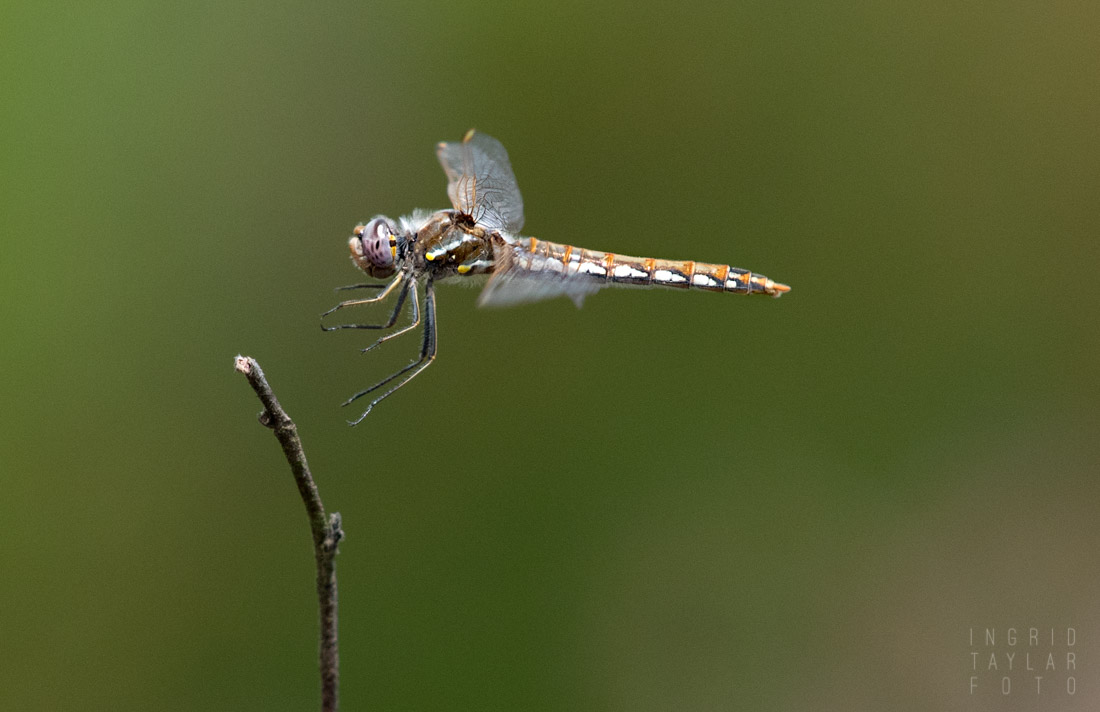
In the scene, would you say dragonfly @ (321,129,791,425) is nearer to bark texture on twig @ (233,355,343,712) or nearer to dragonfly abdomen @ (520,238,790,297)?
dragonfly abdomen @ (520,238,790,297)

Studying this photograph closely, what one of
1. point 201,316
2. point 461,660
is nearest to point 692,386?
point 461,660

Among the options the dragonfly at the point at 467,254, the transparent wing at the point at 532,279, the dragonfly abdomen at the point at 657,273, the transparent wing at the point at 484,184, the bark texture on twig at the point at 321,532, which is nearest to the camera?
the bark texture on twig at the point at 321,532

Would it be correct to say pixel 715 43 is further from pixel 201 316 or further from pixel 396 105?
pixel 201 316

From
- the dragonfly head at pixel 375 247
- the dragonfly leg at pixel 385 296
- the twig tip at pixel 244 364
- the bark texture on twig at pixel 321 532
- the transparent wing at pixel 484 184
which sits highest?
the transparent wing at pixel 484 184

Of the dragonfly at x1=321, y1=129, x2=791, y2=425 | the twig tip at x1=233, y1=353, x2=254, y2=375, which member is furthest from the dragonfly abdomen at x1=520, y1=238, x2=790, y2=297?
the twig tip at x1=233, y1=353, x2=254, y2=375

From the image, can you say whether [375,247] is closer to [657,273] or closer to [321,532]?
[657,273]

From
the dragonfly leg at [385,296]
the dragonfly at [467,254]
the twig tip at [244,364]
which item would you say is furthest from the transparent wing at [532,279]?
the twig tip at [244,364]

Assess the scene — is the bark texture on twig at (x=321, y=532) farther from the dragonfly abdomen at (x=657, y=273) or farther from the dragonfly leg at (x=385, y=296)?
the dragonfly abdomen at (x=657, y=273)

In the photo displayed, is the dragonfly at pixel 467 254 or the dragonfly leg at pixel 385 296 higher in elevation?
the dragonfly at pixel 467 254
